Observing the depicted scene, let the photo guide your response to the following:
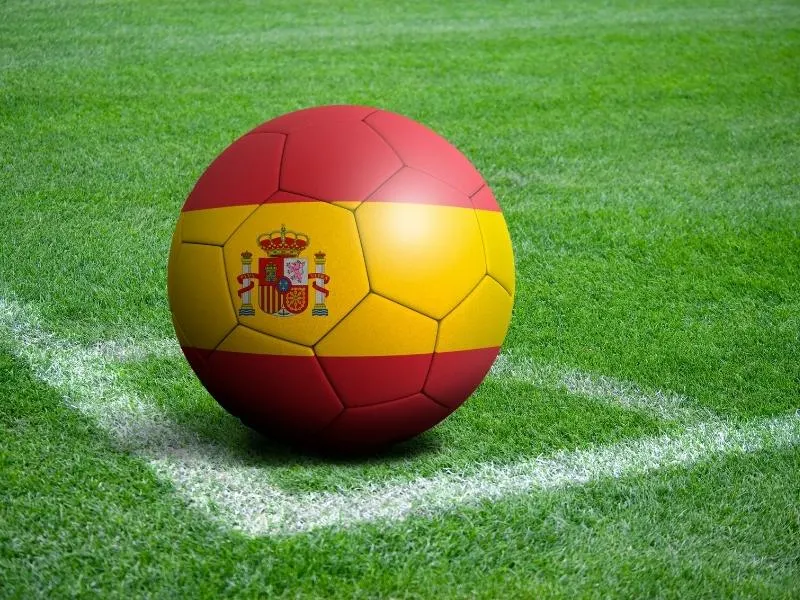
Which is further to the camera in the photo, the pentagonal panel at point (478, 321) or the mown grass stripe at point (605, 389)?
the mown grass stripe at point (605, 389)

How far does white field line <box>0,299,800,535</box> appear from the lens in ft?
11.3

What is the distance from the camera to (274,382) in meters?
3.58

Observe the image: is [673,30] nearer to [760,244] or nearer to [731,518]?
[760,244]

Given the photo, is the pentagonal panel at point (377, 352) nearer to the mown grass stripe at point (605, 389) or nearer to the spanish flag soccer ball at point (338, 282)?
the spanish flag soccer ball at point (338, 282)

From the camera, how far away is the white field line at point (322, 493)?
3.46 m

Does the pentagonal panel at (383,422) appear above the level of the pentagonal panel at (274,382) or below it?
below

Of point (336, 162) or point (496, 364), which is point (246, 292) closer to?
point (336, 162)

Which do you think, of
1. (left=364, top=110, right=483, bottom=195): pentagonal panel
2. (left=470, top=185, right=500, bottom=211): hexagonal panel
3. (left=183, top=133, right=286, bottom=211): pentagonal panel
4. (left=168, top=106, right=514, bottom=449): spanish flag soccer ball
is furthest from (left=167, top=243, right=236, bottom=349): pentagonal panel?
(left=470, top=185, right=500, bottom=211): hexagonal panel

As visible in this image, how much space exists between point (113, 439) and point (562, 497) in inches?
61.5

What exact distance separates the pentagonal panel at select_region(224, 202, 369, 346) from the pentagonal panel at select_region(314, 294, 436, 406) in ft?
0.16

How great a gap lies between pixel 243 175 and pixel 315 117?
342 mm

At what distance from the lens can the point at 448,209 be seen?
366 cm

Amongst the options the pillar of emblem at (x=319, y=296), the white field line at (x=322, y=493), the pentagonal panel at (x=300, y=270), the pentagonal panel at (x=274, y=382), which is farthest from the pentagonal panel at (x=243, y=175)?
the white field line at (x=322, y=493)

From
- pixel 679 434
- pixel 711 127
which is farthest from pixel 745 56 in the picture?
pixel 679 434
